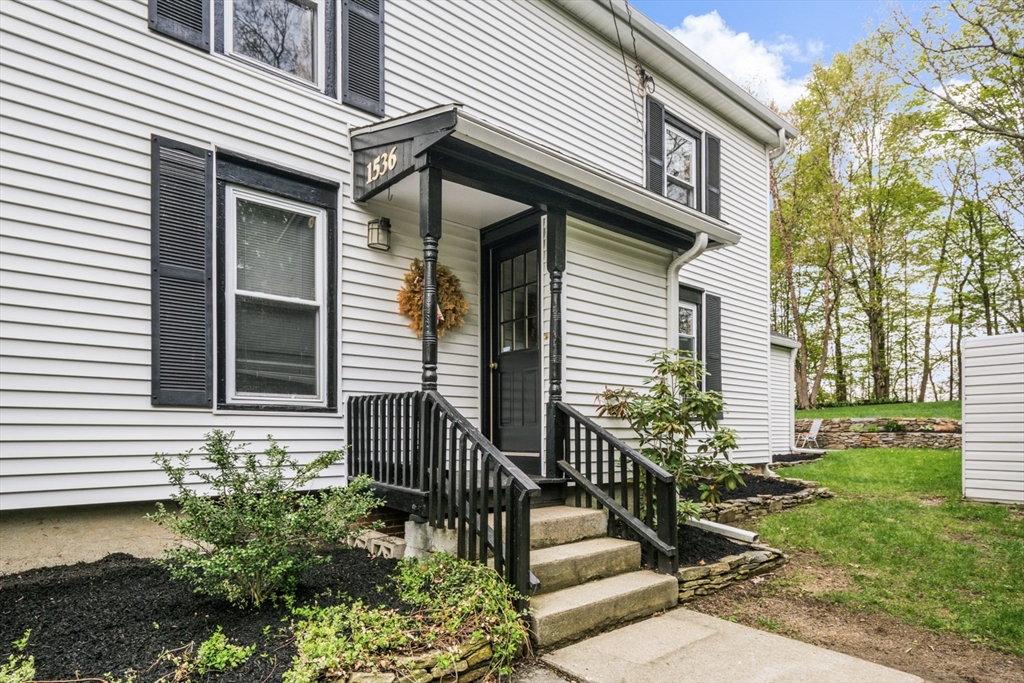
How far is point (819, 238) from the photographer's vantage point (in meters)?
19.5

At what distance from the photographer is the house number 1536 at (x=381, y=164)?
4.34 metres

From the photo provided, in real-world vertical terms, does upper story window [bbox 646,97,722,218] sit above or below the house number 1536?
above

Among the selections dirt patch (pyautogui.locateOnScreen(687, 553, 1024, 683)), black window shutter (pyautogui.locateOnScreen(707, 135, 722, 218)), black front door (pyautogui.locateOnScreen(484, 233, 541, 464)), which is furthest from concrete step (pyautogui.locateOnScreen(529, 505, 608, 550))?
black window shutter (pyautogui.locateOnScreen(707, 135, 722, 218))

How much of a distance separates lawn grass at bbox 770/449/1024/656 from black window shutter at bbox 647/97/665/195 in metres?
4.43

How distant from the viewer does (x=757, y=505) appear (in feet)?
23.7

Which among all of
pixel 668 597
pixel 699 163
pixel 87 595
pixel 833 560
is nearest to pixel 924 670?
pixel 668 597

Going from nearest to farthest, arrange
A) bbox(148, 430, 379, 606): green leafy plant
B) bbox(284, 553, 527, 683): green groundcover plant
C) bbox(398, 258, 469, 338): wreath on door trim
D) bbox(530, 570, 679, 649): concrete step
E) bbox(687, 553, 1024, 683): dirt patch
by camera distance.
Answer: bbox(284, 553, 527, 683): green groundcover plant < bbox(148, 430, 379, 606): green leafy plant < bbox(530, 570, 679, 649): concrete step < bbox(687, 553, 1024, 683): dirt patch < bbox(398, 258, 469, 338): wreath on door trim

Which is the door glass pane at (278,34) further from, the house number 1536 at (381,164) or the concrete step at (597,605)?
the concrete step at (597,605)

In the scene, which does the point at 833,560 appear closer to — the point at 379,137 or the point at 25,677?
the point at 379,137

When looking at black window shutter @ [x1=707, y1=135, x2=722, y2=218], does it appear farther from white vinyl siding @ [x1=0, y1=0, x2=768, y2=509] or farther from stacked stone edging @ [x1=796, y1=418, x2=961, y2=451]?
stacked stone edging @ [x1=796, y1=418, x2=961, y2=451]

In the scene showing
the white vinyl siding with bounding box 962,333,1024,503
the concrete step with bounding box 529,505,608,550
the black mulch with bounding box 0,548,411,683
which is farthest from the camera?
the white vinyl siding with bounding box 962,333,1024,503

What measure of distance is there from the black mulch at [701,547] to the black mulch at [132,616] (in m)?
2.50

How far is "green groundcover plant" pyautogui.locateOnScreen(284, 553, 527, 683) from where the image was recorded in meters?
2.63

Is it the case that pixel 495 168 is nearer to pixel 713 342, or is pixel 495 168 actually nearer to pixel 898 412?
pixel 713 342
